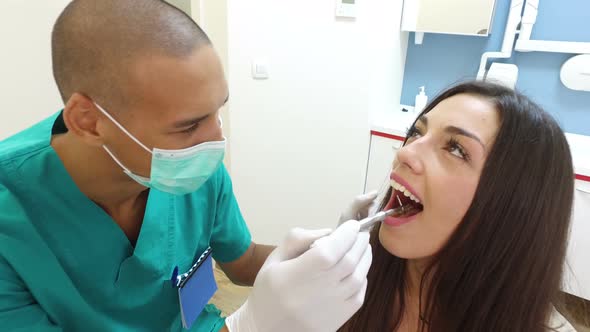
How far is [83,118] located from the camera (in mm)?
771

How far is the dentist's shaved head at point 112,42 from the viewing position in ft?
2.37

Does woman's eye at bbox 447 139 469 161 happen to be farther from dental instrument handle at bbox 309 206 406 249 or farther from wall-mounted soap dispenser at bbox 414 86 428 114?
wall-mounted soap dispenser at bbox 414 86 428 114

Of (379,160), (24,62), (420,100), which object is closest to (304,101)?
(379,160)

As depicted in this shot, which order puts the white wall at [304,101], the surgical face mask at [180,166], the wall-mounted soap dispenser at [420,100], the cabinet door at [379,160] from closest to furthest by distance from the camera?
the surgical face mask at [180,166]
the white wall at [304,101]
the cabinet door at [379,160]
the wall-mounted soap dispenser at [420,100]

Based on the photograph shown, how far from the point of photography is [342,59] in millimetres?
2195

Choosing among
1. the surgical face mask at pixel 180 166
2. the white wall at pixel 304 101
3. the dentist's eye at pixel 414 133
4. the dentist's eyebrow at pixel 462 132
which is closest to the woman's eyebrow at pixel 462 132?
the dentist's eyebrow at pixel 462 132

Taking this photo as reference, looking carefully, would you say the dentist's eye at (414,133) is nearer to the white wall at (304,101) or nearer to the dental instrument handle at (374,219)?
the dental instrument handle at (374,219)

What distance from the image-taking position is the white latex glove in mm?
1135

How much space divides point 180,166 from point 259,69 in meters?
1.44

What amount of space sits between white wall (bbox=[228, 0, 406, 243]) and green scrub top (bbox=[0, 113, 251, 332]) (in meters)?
1.27

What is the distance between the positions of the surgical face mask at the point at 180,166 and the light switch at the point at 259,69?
136cm

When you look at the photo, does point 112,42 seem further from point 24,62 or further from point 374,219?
point 24,62

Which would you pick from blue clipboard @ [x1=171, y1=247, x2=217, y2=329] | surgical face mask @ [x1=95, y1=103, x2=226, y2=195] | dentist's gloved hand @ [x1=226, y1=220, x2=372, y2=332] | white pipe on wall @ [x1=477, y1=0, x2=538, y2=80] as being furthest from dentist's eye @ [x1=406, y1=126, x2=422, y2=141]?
white pipe on wall @ [x1=477, y1=0, x2=538, y2=80]

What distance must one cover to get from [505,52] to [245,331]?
7.39 ft
